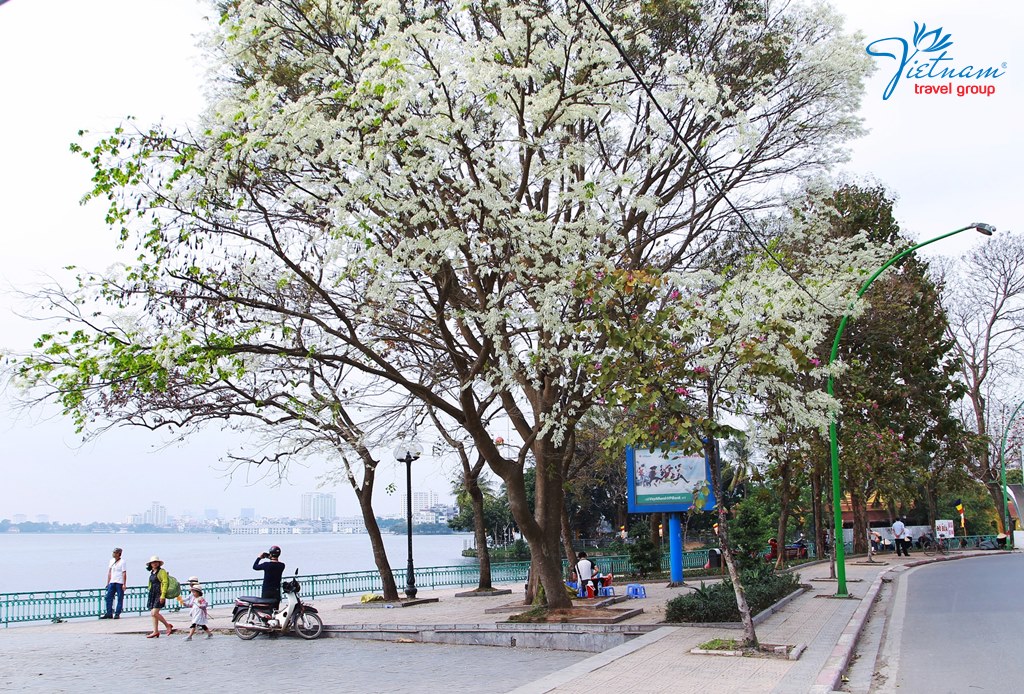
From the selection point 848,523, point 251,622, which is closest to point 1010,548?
point 848,523

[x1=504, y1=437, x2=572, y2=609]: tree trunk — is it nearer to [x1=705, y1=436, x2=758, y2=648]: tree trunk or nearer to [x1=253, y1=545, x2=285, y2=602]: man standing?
[x1=705, y1=436, x2=758, y2=648]: tree trunk

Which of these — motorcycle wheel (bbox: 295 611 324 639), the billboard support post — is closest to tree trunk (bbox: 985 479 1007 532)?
the billboard support post

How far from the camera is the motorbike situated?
1602 centimetres

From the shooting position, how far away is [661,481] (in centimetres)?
2366

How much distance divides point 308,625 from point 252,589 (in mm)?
8810

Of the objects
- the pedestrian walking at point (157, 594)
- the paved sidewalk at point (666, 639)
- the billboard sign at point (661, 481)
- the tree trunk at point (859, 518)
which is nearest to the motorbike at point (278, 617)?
the paved sidewalk at point (666, 639)

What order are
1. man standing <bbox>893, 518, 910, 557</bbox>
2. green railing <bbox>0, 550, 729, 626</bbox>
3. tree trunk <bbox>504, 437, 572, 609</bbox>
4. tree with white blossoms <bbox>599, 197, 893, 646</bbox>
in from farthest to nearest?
man standing <bbox>893, 518, 910, 557</bbox>
green railing <bbox>0, 550, 729, 626</bbox>
tree trunk <bbox>504, 437, 572, 609</bbox>
tree with white blossoms <bbox>599, 197, 893, 646</bbox>

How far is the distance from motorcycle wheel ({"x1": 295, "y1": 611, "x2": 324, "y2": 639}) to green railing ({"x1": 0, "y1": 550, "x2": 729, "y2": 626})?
19.0 feet

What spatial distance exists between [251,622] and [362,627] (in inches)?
80.1

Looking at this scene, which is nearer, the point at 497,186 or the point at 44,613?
the point at 497,186

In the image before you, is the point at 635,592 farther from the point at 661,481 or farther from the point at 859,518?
→ the point at 859,518

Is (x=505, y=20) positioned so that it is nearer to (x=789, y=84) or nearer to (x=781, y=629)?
(x=789, y=84)

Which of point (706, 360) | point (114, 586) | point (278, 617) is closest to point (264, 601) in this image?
point (278, 617)

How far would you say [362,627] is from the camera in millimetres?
16312
